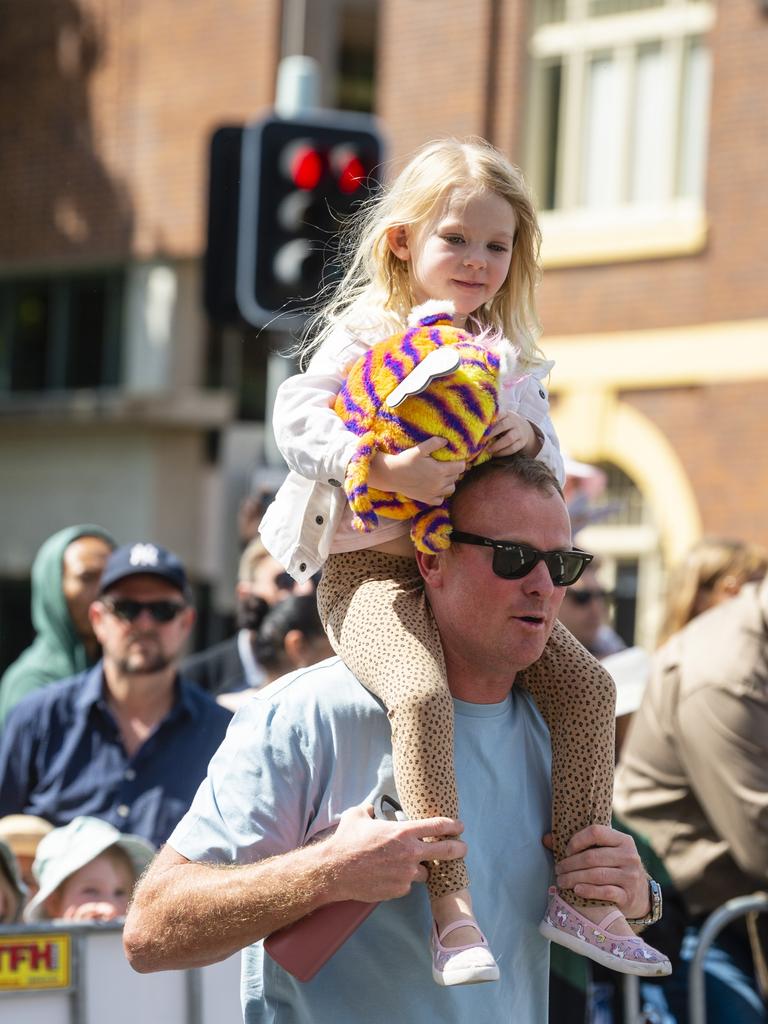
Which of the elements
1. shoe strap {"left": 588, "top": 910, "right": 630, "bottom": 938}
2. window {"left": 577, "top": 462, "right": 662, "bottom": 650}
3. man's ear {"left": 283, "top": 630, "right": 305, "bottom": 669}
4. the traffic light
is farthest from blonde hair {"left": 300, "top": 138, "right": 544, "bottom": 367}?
window {"left": 577, "top": 462, "right": 662, "bottom": 650}

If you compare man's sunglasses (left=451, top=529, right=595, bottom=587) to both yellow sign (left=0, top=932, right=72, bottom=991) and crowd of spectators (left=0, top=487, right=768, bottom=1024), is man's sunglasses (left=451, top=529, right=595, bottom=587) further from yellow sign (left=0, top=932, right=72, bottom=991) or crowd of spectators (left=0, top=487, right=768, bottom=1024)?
crowd of spectators (left=0, top=487, right=768, bottom=1024)

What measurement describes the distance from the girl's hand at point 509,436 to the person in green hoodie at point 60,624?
353cm

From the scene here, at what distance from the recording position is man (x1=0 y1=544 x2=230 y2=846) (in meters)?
5.54

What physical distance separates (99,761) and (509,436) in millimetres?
2805

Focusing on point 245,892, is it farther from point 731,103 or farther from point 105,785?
point 731,103

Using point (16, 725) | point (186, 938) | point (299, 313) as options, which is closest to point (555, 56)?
point (299, 313)

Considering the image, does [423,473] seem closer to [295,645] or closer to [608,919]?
[608,919]

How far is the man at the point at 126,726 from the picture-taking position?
5.54 meters

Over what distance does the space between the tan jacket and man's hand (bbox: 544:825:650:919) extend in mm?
1978

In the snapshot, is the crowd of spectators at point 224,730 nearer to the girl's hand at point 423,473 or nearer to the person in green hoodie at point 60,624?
the person in green hoodie at point 60,624

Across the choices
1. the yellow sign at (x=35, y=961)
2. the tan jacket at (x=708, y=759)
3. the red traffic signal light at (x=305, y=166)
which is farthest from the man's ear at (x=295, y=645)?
the red traffic signal light at (x=305, y=166)

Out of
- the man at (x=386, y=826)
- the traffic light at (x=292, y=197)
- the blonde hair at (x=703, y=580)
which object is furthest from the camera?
the traffic light at (x=292, y=197)

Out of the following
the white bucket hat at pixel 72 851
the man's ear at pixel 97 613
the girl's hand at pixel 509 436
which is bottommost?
the white bucket hat at pixel 72 851

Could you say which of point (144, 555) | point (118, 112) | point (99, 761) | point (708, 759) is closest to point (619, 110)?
point (118, 112)
